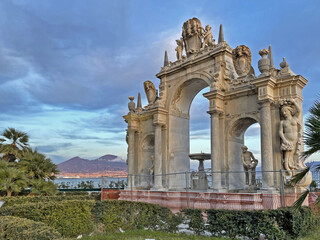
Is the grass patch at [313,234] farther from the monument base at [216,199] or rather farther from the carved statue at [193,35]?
the carved statue at [193,35]

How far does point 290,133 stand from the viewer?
14.4 meters

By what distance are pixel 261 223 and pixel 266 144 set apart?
6.53 m

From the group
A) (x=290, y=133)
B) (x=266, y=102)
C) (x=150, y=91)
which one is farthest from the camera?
(x=150, y=91)

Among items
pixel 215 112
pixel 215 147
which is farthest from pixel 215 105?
pixel 215 147

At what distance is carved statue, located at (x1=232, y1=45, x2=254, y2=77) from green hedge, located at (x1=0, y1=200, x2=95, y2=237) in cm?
1208

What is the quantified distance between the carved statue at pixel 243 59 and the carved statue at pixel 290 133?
12.9 ft

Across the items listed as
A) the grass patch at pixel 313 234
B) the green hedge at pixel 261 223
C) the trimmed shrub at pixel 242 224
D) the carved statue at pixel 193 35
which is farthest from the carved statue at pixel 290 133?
the carved statue at pixel 193 35

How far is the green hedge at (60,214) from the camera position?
998 centimetres

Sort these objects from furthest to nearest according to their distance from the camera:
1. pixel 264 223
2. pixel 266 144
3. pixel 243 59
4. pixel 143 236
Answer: pixel 243 59 < pixel 266 144 < pixel 143 236 < pixel 264 223

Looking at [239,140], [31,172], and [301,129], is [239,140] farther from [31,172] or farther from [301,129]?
[31,172]

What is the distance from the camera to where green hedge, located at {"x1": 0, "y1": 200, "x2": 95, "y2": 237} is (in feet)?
32.8

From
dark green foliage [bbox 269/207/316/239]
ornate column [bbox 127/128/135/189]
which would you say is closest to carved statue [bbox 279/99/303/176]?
dark green foliage [bbox 269/207/316/239]

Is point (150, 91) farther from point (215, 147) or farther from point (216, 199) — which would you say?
point (216, 199)

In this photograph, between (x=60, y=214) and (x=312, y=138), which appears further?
(x=60, y=214)
